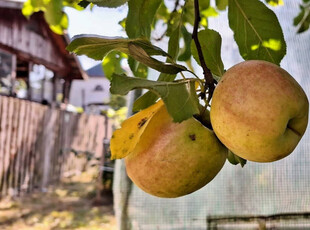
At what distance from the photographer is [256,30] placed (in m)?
0.92

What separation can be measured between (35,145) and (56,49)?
2.86 m

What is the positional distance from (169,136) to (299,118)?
0.73 feet

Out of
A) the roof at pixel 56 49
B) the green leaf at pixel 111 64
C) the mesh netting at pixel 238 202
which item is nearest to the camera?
the green leaf at pixel 111 64

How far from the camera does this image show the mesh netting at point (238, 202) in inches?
73.4

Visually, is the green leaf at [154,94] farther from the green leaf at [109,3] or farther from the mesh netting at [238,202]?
the mesh netting at [238,202]

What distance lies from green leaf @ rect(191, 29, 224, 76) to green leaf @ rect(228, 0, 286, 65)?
0.26 feet

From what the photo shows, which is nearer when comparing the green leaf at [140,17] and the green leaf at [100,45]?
the green leaf at [100,45]

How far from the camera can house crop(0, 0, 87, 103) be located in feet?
24.2

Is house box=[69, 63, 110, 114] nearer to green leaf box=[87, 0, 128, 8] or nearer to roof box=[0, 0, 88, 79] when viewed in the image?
roof box=[0, 0, 88, 79]

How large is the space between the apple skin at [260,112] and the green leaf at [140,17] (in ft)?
1.15

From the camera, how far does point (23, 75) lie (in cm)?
Answer: 883

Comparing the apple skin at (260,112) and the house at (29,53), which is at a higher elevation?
the house at (29,53)

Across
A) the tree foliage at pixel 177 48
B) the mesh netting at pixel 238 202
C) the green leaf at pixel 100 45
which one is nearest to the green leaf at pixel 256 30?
the tree foliage at pixel 177 48

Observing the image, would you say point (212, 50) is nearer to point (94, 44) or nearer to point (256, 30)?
point (256, 30)
